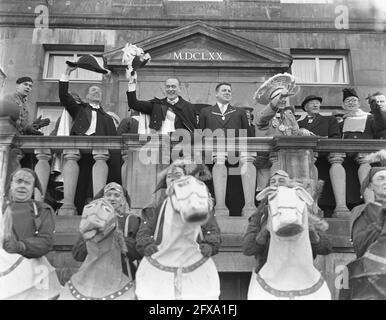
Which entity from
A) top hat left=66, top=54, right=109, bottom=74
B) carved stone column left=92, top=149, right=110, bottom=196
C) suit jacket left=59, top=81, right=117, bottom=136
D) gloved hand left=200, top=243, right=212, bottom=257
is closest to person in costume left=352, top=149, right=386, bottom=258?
gloved hand left=200, top=243, right=212, bottom=257

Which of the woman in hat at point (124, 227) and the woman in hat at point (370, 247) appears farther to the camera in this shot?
the woman in hat at point (124, 227)

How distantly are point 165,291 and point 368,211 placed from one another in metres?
2.43

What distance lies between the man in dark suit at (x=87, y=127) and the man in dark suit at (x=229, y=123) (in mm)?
1488

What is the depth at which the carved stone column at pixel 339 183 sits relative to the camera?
7742 mm

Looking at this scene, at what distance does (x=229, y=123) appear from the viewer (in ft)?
28.1

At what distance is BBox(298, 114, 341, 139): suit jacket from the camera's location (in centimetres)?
913

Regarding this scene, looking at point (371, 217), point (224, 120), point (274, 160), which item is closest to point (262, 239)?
point (371, 217)

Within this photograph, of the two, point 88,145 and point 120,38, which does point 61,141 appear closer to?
point 88,145

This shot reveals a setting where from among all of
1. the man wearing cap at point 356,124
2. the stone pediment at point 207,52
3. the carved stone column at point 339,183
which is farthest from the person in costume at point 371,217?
the stone pediment at point 207,52

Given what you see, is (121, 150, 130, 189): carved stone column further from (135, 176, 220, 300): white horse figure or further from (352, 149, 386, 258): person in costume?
(352, 149, 386, 258): person in costume

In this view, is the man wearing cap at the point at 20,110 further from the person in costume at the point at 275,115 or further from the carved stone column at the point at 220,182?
the person in costume at the point at 275,115

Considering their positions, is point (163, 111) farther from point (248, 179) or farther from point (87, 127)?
point (248, 179)

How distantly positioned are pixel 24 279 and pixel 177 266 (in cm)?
164

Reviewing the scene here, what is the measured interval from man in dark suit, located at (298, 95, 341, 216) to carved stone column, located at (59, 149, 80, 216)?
3.51m
